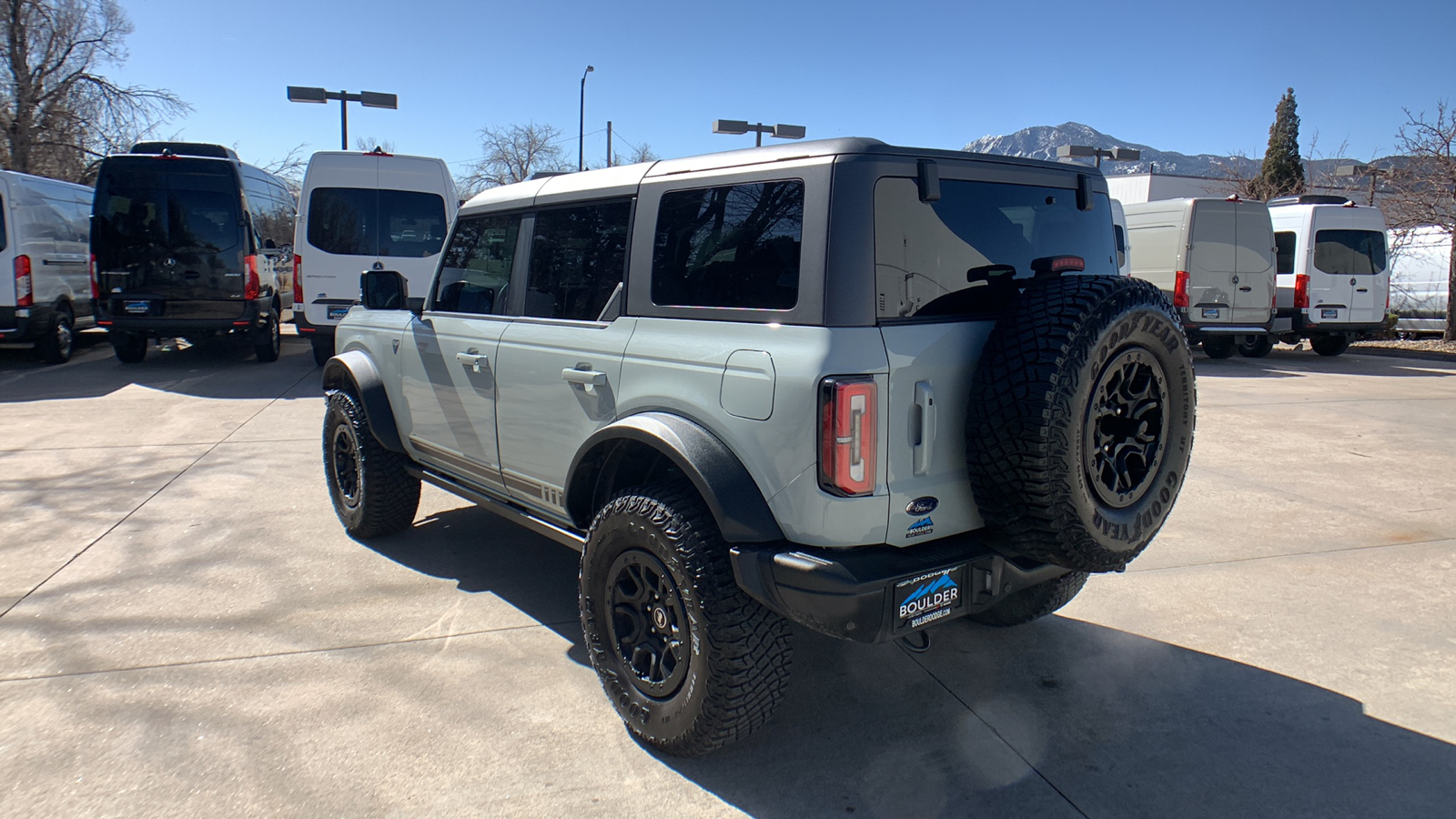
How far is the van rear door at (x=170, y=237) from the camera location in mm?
11836

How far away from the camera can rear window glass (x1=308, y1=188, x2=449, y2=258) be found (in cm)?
1187

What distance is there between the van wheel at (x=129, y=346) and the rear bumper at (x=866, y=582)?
12.8 metres

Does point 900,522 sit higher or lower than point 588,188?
lower

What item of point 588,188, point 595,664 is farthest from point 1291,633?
point 588,188

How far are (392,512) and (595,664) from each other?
7.58 ft

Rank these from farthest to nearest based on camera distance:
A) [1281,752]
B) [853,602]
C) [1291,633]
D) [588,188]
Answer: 1. [1291,633]
2. [588,188]
3. [1281,752]
4. [853,602]

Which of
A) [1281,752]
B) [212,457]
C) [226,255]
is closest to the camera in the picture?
[1281,752]

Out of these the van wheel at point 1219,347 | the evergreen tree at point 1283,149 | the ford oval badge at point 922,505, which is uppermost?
the evergreen tree at point 1283,149

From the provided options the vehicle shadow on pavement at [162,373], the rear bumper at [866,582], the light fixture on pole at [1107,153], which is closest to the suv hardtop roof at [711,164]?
the rear bumper at [866,582]

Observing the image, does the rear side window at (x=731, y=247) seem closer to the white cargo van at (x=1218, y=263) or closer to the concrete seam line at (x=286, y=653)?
the concrete seam line at (x=286, y=653)

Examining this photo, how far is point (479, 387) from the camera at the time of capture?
162 inches

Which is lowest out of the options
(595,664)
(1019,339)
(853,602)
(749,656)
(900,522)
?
(595,664)

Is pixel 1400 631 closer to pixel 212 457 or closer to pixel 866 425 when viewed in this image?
pixel 866 425

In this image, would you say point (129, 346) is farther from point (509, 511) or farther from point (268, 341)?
point (509, 511)
